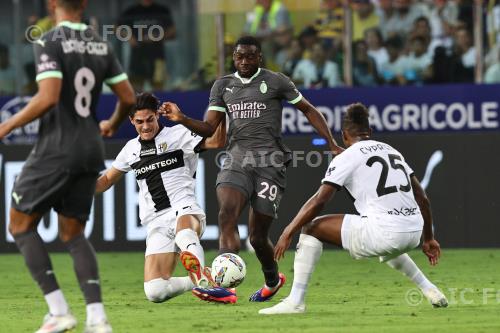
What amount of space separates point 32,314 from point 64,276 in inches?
152

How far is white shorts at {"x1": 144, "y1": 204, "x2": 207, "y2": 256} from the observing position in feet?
33.9

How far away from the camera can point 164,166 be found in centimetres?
1054

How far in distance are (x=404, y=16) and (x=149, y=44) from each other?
11.3 ft

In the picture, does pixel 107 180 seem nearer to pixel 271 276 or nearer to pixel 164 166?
pixel 164 166

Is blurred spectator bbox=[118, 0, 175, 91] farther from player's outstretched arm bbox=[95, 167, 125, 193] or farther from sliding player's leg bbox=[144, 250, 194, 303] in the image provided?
sliding player's leg bbox=[144, 250, 194, 303]

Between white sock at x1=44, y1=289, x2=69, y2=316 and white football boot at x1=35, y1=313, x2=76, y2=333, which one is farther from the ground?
white sock at x1=44, y1=289, x2=69, y2=316

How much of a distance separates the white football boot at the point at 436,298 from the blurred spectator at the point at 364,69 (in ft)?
24.2

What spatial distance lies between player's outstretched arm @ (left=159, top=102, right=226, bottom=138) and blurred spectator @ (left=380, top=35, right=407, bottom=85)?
6233 millimetres

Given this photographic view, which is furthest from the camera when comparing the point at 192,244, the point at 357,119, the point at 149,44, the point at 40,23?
the point at 40,23

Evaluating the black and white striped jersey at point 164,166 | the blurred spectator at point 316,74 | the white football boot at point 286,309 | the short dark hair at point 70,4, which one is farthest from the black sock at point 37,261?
the blurred spectator at point 316,74

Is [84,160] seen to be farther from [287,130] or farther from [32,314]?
[287,130]

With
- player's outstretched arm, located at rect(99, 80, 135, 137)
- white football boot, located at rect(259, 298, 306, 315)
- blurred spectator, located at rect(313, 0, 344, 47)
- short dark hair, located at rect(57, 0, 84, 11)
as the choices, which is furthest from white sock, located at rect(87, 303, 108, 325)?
blurred spectator, located at rect(313, 0, 344, 47)

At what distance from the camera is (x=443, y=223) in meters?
15.1

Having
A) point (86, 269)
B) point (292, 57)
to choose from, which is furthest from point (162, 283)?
point (292, 57)
